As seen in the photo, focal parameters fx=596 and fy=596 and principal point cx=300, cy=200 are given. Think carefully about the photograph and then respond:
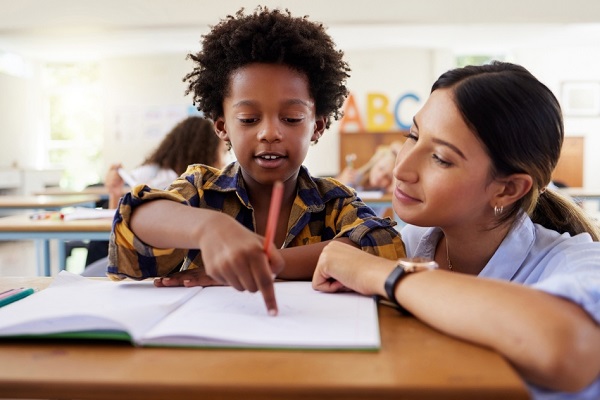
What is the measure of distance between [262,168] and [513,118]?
0.49m

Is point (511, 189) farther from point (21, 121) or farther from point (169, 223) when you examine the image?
point (21, 121)

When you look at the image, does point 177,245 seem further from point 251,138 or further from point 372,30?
point 372,30

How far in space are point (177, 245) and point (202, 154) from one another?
264cm

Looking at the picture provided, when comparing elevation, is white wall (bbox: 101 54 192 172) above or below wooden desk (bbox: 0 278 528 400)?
above

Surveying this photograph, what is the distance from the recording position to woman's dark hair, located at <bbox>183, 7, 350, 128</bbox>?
51.0 inches

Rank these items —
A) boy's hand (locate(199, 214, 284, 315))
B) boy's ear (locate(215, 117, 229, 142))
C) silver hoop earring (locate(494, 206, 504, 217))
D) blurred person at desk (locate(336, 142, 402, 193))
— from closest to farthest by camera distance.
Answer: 1. boy's hand (locate(199, 214, 284, 315))
2. silver hoop earring (locate(494, 206, 504, 217))
3. boy's ear (locate(215, 117, 229, 142))
4. blurred person at desk (locate(336, 142, 402, 193))

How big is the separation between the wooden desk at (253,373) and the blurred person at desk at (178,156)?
2831mm

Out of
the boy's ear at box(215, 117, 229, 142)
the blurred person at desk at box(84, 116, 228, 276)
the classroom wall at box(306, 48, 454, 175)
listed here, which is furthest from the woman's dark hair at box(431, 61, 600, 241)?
the classroom wall at box(306, 48, 454, 175)

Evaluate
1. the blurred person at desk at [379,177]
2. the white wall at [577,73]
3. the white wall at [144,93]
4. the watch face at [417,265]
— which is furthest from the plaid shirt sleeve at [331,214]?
the white wall at [577,73]

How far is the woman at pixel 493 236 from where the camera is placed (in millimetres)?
616

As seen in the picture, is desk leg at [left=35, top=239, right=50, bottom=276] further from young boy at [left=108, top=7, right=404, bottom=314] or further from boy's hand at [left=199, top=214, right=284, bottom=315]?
boy's hand at [left=199, top=214, right=284, bottom=315]

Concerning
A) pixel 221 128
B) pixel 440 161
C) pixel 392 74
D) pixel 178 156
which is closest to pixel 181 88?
pixel 392 74

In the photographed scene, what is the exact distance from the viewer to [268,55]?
1278mm

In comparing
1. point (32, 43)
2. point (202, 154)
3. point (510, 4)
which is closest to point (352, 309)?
point (202, 154)
